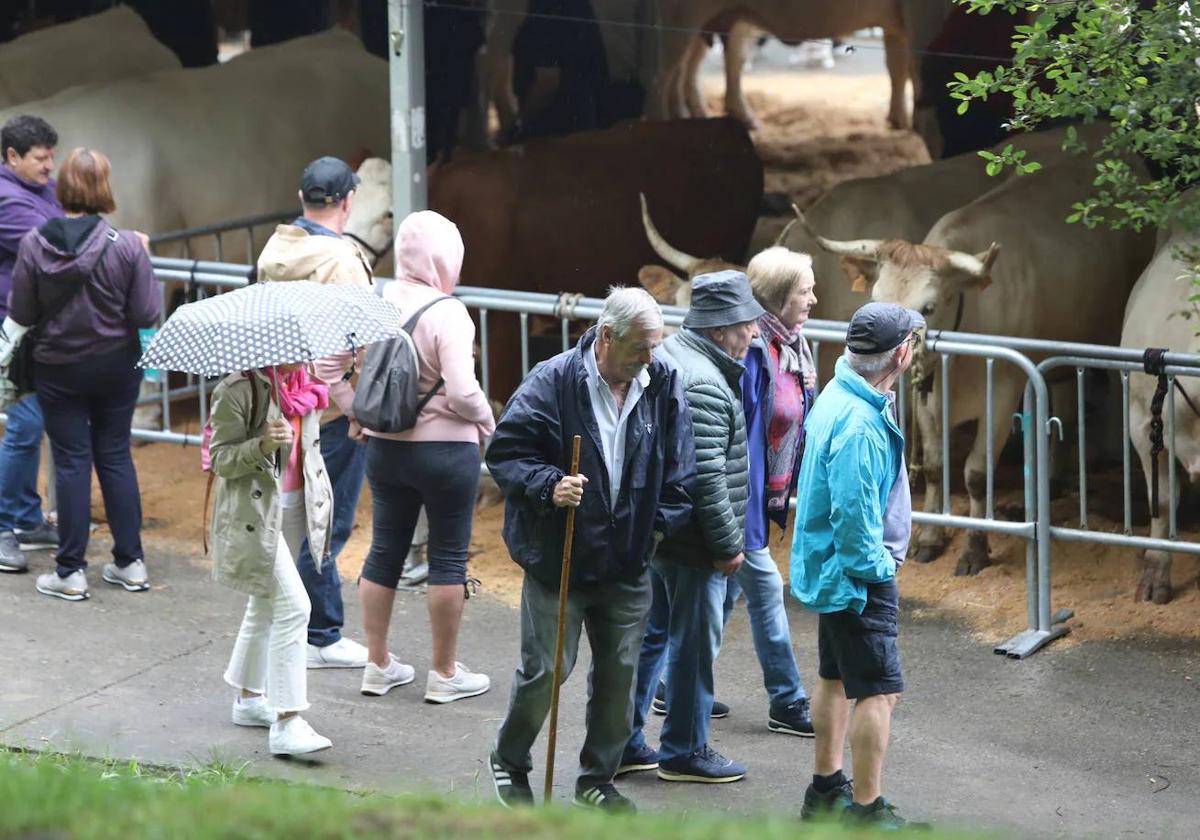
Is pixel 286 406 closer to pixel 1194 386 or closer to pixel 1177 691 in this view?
pixel 1177 691

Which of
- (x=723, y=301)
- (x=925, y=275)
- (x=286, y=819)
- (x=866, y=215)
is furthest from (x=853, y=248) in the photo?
(x=286, y=819)

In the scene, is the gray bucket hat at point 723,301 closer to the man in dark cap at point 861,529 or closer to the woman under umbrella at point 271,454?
the man in dark cap at point 861,529

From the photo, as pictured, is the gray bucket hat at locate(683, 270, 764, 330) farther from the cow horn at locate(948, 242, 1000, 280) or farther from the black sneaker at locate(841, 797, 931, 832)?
the cow horn at locate(948, 242, 1000, 280)

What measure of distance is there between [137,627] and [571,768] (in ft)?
7.19

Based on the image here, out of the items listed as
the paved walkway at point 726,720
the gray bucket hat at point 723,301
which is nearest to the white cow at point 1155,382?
the paved walkway at point 726,720

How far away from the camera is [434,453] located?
20.5ft

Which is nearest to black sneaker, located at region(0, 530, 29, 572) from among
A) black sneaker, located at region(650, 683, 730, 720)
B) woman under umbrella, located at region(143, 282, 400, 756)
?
woman under umbrella, located at region(143, 282, 400, 756)

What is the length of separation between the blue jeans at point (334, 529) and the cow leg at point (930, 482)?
274cm

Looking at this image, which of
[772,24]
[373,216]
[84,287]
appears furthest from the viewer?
[772,24]

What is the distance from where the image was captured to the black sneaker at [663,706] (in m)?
6.52

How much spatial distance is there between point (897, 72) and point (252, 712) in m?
9.25

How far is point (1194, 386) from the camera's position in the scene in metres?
7.75

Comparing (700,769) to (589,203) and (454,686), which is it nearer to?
(454,686)

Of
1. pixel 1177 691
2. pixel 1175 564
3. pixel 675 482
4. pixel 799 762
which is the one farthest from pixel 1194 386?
pixel 675 482
